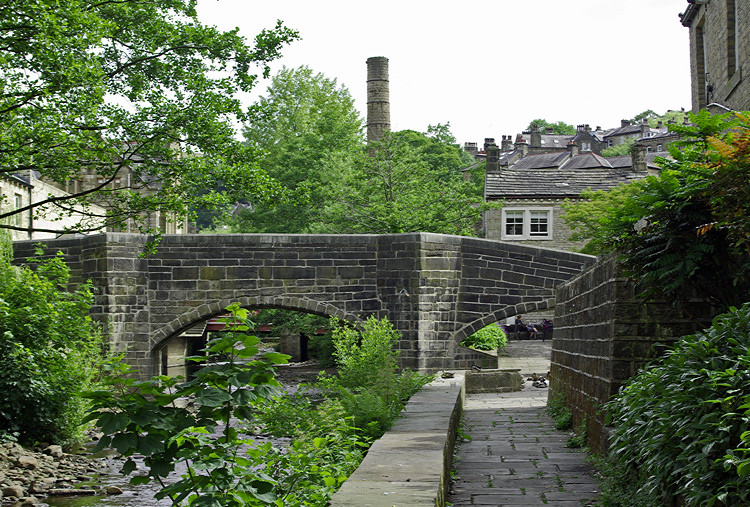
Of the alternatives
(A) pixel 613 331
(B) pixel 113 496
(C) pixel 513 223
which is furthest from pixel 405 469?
(C) pixel 513 223

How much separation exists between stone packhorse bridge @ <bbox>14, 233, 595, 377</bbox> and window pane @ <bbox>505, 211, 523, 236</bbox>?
16.5 m

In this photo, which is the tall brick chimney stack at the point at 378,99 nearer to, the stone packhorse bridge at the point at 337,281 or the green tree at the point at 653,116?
the stone packhorse bridge at the point at 337,281

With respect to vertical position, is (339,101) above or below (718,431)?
above

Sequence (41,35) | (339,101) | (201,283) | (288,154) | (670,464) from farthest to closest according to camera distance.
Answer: (339,101) < (288,154) < (201,283) < (41,35) < (670,464)

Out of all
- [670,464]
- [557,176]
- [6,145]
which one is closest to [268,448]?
[670,464]

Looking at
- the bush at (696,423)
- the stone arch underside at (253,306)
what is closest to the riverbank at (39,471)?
the stone arch underside at (253,306)

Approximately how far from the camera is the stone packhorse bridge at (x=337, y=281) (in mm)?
17922

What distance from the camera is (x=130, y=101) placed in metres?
15.8

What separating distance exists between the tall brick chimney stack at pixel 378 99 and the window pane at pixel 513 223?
6280 mm

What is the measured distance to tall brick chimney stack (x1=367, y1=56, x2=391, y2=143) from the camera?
32.9 meters

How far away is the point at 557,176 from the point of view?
36.2 meters

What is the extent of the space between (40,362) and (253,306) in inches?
257

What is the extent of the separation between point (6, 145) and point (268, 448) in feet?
28.7

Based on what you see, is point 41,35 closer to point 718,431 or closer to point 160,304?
point 160,304
